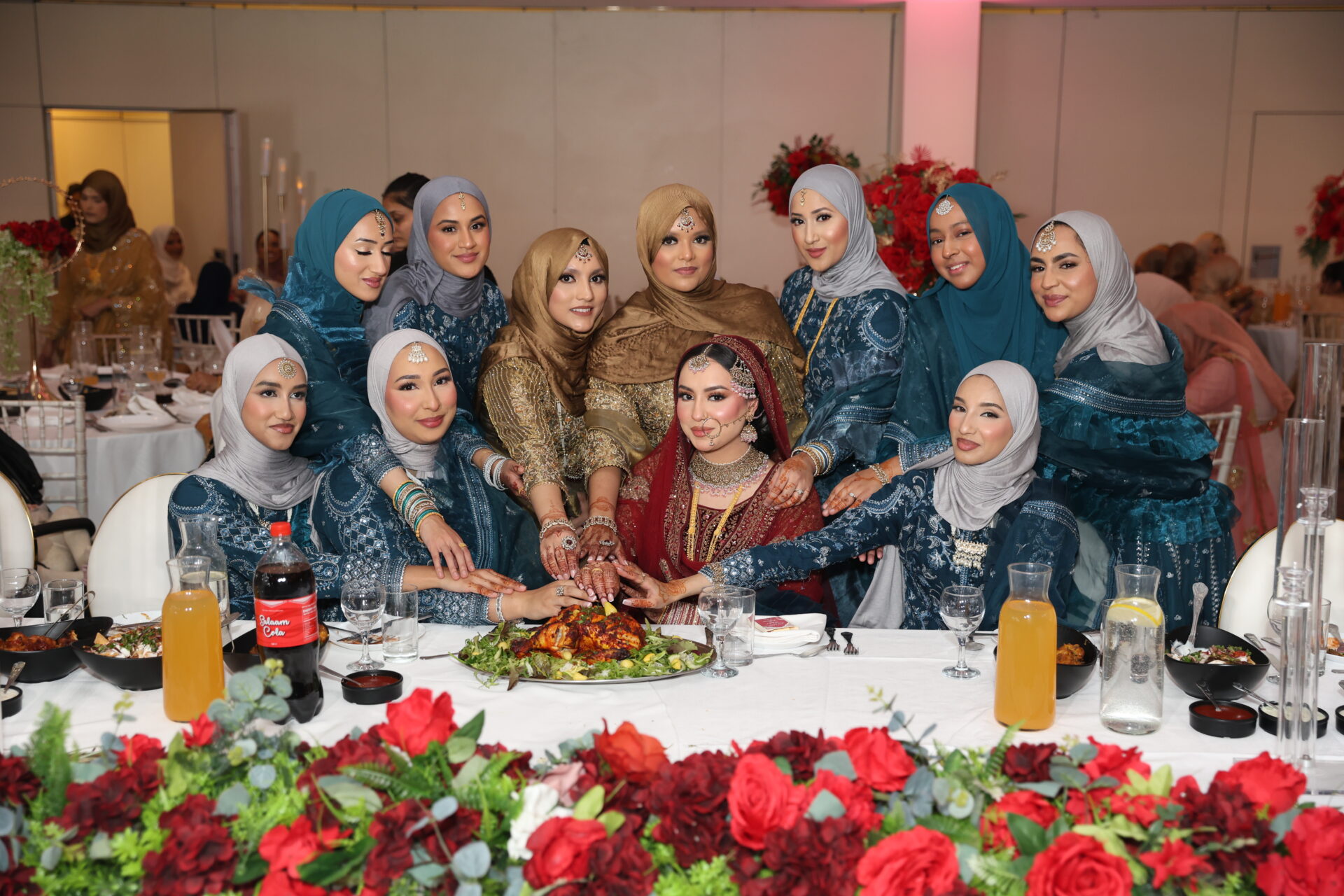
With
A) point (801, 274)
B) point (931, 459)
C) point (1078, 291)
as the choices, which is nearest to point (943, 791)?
point (931, 459)

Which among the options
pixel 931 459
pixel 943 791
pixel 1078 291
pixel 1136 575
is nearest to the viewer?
pixel 943 791

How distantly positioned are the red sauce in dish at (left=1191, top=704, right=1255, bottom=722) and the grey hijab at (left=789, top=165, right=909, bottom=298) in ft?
5.69

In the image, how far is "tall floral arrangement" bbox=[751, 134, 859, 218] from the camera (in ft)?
18.2

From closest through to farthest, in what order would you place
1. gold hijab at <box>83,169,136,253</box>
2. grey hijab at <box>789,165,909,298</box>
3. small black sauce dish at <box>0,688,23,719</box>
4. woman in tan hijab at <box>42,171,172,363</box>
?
small black sauce dish at <box>0,688,23,719</box>, grey hijab at <box>789,165,909,298</box>, woman in tan hijab at <box>42,171,172,363</box>, gold hijab at <box>83,169,136,253</box>

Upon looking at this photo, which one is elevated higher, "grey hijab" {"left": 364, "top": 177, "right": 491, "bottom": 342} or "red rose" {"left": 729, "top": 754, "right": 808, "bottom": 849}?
"grey hijab" {"left": 364, "top": 177, "right": 491, "bottom": 342}

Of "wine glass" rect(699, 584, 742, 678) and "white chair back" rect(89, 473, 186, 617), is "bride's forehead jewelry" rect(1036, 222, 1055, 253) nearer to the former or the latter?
"wine glass" rect(699, 584, 742, 678)

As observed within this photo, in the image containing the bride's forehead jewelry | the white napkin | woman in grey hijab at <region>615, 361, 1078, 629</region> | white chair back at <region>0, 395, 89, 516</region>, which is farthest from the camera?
the white napkin

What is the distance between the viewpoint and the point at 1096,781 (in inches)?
52.1

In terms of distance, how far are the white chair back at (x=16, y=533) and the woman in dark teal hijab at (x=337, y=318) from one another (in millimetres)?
753

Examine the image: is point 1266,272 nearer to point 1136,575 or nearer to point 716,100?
point 716,100

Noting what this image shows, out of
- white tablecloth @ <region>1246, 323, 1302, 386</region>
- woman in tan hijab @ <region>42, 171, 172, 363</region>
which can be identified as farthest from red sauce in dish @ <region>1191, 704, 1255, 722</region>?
woman in tan hijab @ <region>42, 171, 172, 363</region>

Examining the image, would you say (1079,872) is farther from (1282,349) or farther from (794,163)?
(1282,349)

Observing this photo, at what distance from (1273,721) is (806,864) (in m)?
0.93

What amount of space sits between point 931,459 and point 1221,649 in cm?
86
